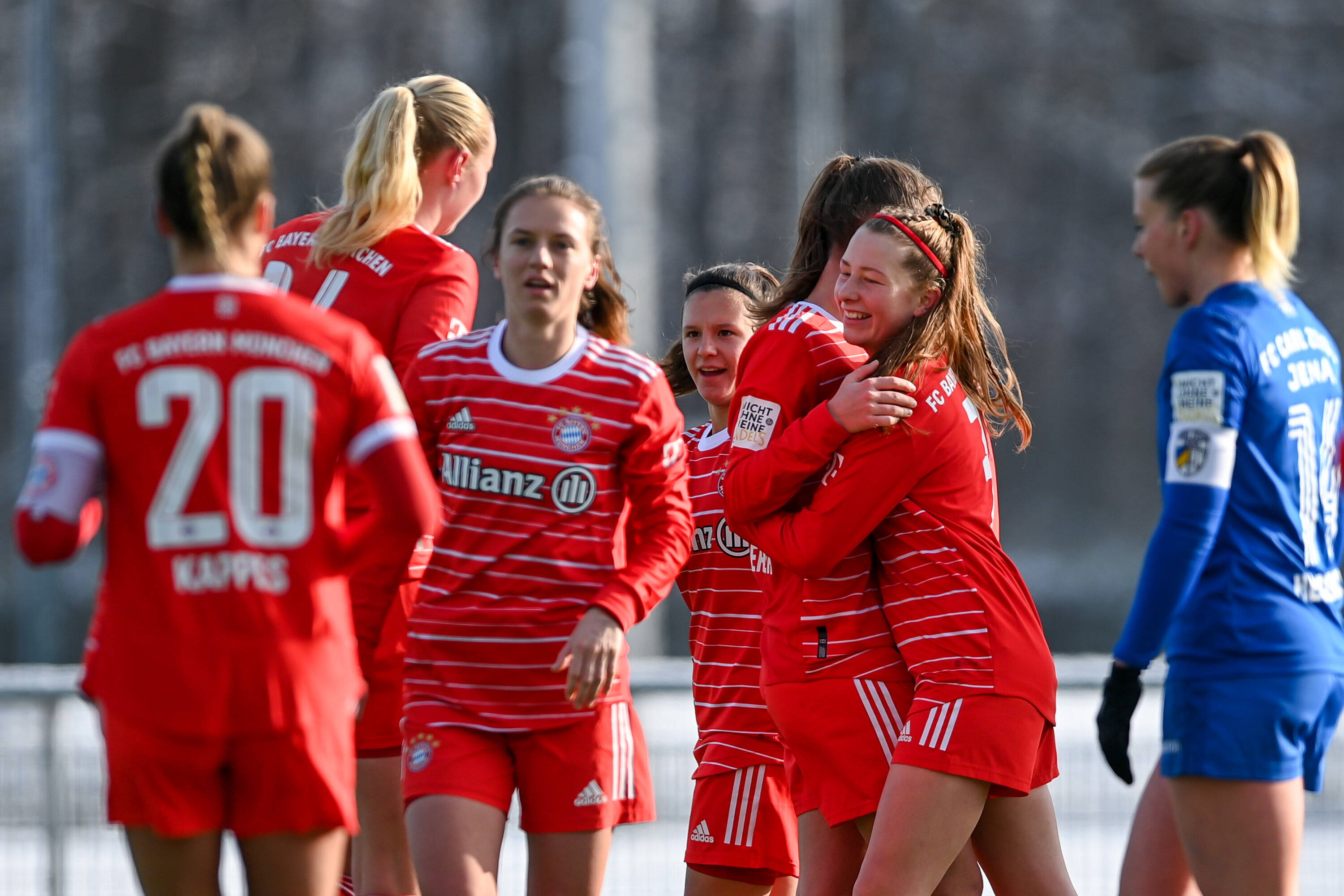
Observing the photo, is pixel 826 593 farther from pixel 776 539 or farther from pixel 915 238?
pixel 915 238

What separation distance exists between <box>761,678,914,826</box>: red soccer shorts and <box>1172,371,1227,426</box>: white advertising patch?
0.83 meters

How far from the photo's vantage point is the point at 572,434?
3.44 meters

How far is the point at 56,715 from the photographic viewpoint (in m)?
5.82

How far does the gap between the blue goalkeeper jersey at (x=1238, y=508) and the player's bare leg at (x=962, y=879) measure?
25.3 inches

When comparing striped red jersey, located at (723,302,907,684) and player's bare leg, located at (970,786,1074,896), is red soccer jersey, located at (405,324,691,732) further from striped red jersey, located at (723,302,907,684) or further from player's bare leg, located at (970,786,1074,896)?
player's bare leg, located at (970,786,1074,896)

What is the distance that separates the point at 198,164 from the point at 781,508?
1.53 meters

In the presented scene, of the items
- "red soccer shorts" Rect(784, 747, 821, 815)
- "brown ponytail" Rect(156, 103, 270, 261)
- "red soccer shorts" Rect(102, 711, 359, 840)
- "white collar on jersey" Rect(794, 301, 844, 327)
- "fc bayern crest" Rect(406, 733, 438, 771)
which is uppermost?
"brown ponytail" Rect(156, 103, 270, 261)

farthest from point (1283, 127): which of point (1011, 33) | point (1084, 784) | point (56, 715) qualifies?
point (56, 715)

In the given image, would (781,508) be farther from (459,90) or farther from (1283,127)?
(1283,127)

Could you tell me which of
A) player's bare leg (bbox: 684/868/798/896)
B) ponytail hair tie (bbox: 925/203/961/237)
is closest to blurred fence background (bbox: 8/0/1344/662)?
player's bare leg (bbox: 684/868/798/896)

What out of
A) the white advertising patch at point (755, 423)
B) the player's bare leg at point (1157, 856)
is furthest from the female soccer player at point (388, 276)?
the player's bare leg at point (1157, 856)

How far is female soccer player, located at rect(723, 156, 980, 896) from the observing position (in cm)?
335

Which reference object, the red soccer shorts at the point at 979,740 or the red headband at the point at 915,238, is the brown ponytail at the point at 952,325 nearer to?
the red headband at the point at 915,238

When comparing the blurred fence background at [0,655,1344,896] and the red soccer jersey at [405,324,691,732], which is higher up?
the red soccer jersey at [405,324,691,732]
